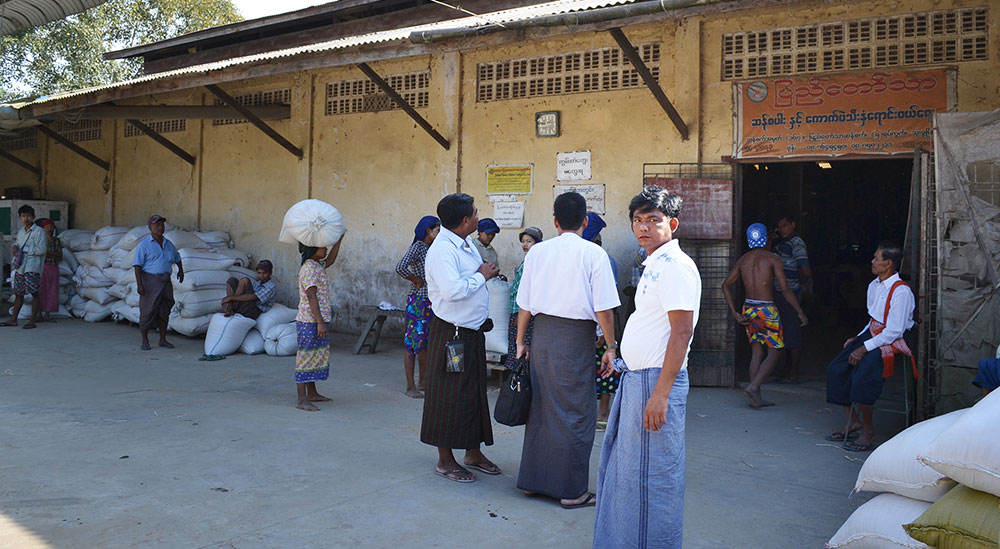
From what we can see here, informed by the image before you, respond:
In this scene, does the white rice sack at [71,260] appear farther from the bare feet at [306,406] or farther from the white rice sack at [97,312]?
the bare feet at [306,406]

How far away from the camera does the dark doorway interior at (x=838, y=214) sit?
40.5 feet

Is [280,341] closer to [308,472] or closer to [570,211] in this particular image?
[308,472]

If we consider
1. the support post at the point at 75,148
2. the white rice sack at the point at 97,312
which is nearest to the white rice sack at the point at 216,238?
the white rice sack at the point at 97,312

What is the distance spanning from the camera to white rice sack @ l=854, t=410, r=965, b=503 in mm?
3209

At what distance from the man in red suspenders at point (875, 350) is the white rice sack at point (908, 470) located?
139cm

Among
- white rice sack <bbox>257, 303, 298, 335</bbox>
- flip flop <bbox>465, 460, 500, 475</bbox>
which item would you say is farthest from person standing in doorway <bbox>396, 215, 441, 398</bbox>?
white rice sack <bbox>257, 303, 298, 335</bbox>

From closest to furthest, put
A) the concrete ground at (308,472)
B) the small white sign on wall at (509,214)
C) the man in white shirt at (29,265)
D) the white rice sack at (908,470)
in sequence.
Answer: the white rice sack at (908,470)
the concrete ground at (308,472)
the small white sign on wall at (509,214)
the man in white shirt at (29,265)

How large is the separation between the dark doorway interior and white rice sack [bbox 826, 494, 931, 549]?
29.1ft

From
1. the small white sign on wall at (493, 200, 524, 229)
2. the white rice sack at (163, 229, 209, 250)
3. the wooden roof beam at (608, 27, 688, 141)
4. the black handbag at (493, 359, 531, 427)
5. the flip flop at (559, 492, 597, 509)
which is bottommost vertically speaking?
the flip flop at (559, 492, 597, 509)

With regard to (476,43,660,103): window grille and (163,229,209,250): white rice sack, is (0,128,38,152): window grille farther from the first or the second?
(476,43,660,103): window grille

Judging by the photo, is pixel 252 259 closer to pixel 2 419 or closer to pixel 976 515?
pixel 2 419

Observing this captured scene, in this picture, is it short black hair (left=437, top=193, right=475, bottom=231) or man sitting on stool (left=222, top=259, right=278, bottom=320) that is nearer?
short black hair (left=437, top=193, right=475, bottom=231)

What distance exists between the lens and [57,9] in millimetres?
7012

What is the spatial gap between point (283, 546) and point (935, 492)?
267 centimetres
